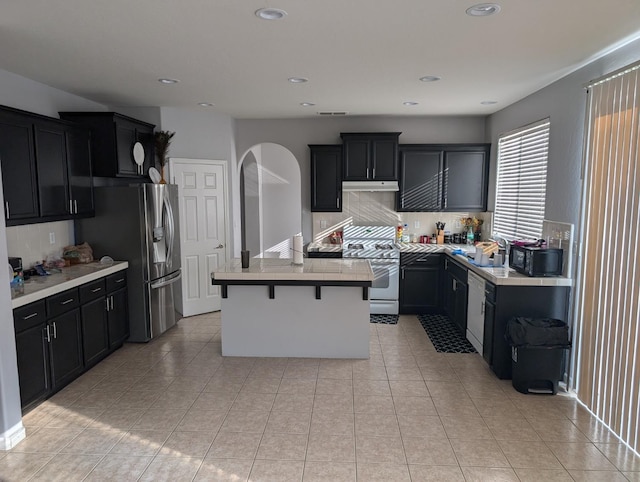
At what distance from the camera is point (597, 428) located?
308cm

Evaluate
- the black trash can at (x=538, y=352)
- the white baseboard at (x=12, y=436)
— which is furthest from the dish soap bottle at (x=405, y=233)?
the white baseboard at (x=12, y=436)

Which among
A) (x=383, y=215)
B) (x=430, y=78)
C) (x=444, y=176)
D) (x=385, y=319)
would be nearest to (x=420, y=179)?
(x=444, y=176)

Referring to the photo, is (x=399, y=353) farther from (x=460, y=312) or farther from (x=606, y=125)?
(x=606, y=125)

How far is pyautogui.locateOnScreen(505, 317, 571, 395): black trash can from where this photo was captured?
3.53 m

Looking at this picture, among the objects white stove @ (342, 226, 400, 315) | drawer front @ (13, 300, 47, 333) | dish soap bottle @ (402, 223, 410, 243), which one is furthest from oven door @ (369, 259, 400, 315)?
drawer front @ (13, 300, 47, 333)

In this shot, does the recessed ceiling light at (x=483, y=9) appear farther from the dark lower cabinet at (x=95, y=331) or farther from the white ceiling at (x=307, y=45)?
the dark lower cabinet at (x=95, y=331)

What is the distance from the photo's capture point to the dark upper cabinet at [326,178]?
5980mm

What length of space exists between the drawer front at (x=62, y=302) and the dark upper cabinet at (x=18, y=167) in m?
0.69

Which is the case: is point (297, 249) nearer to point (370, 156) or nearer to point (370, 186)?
point (370, 186)

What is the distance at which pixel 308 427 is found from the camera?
308cm

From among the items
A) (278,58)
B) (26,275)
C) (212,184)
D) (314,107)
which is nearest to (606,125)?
(278,58)

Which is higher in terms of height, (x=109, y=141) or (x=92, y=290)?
(x=109, y=141)

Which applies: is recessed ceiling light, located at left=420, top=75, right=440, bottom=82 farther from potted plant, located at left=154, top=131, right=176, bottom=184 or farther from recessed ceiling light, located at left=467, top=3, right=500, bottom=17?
potted plant, located at left=154, top=131, right=176, bottom=184

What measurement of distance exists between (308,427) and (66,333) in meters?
2.23
